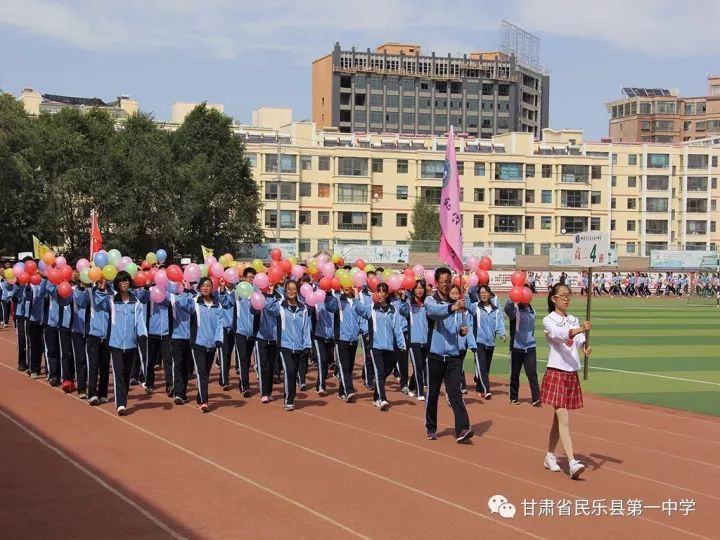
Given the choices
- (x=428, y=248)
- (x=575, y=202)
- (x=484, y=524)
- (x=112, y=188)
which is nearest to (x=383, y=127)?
(x=575, y=202)

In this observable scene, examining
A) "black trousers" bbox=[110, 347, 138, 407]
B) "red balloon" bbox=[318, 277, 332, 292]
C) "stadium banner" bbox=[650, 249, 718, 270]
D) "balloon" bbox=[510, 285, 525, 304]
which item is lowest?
"stadium banner" bbox=[650, 249, 718, 270]

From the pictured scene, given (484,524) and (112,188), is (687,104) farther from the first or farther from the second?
(484,524)

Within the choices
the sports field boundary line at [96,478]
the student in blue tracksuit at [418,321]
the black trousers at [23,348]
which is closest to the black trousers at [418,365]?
A: the student in blue tracksuit at [418,321]

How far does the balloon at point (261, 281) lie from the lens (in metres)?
13.8

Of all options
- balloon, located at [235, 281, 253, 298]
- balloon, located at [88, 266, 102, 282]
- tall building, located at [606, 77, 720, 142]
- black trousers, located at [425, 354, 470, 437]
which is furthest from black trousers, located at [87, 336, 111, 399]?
tall building, located at [606, 77, 720, 142]

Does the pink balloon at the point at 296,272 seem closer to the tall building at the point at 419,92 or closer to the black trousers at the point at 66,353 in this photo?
the black trousers at the point at 66,353

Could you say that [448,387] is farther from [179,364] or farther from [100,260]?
[100,260]

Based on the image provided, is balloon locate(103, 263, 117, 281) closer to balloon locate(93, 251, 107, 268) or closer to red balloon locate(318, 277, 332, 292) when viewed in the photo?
balloon locate(93, 251, 107, 268)

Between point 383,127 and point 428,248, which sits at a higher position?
point 383,127

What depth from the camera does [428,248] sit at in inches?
2238

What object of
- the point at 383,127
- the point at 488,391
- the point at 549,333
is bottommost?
the point at 488,391

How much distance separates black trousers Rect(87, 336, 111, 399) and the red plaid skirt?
6.47m

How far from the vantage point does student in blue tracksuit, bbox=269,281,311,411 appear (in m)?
13.1

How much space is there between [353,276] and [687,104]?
398 ft
